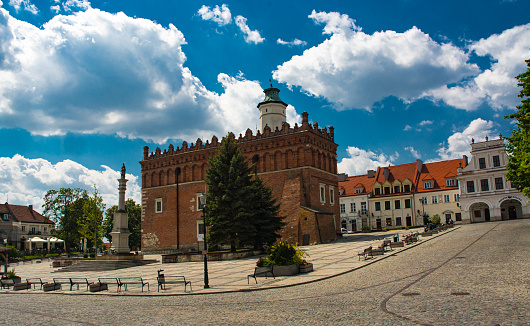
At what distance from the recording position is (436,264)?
1664cm

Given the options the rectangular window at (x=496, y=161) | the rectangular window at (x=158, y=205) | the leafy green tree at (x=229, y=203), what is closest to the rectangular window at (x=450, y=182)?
the rectangular window at (x=496, y=161)

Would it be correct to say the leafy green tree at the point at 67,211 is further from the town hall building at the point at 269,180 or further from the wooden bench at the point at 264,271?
A: the wooden bench at the point at 264,271

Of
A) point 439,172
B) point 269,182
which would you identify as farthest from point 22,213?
point 439,172

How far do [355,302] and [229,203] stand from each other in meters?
22.9

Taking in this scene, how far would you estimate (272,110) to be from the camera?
49.1 metres

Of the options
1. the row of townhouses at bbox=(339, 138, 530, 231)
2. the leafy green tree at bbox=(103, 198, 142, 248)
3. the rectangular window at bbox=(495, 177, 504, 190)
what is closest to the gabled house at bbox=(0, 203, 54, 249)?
the leafy green tree at bbox=(103, 198, 142, 248)

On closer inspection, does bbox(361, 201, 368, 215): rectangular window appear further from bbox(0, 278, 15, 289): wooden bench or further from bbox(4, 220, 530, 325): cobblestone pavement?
bbox(0, 278, 15, 289): wooden bench

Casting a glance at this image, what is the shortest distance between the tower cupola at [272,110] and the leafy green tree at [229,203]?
48.7 ft

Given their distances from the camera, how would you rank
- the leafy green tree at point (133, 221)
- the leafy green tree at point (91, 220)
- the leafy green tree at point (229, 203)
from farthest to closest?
the leafy green tree at point (133, 221) → the leafy green tree at point (91, 220) → the leafy green tree at point (229, 203)

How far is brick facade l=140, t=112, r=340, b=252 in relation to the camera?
39469 millimetres

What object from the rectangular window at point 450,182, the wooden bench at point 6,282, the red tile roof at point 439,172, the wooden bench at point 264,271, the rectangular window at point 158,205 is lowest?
the wooden bench at point 6,282

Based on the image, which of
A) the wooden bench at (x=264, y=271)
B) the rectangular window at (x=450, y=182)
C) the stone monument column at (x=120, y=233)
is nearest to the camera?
the wooden bench at (x=264, y=271)

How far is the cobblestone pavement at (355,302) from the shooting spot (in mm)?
8672

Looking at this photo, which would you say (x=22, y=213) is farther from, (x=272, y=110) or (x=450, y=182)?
(x=450, y=182)
